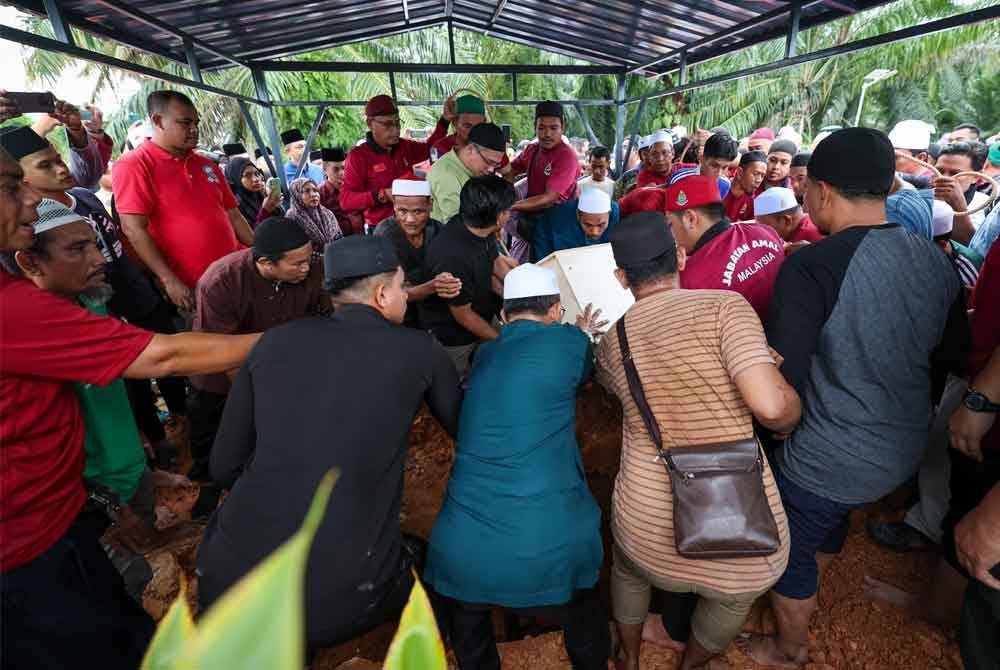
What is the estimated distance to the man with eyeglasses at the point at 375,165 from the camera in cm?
409

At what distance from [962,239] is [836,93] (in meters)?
20.5

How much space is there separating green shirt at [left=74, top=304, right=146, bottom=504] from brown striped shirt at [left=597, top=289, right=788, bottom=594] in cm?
197

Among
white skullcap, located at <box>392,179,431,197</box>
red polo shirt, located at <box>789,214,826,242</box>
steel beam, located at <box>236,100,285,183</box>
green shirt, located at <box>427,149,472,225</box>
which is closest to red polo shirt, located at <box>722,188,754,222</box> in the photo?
red polo shirt, located at <box>789,214,826,242</box>

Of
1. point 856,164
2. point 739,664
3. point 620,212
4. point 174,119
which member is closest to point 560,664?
point 739,664

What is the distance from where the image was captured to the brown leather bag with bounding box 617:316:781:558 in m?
1.59

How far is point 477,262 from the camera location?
283 cm

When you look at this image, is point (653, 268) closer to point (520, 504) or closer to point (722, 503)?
point (722, 503)

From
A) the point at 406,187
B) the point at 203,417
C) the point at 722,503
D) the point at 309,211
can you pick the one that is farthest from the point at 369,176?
the point at 722,503

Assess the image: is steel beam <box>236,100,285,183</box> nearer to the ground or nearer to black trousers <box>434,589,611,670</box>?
the ground

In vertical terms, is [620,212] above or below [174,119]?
below

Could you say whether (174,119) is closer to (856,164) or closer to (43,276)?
(43,276)

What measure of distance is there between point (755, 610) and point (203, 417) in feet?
10.4

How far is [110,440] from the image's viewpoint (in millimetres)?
1989

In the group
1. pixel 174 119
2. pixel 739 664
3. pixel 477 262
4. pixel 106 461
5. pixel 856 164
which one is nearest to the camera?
pixel 856 164
